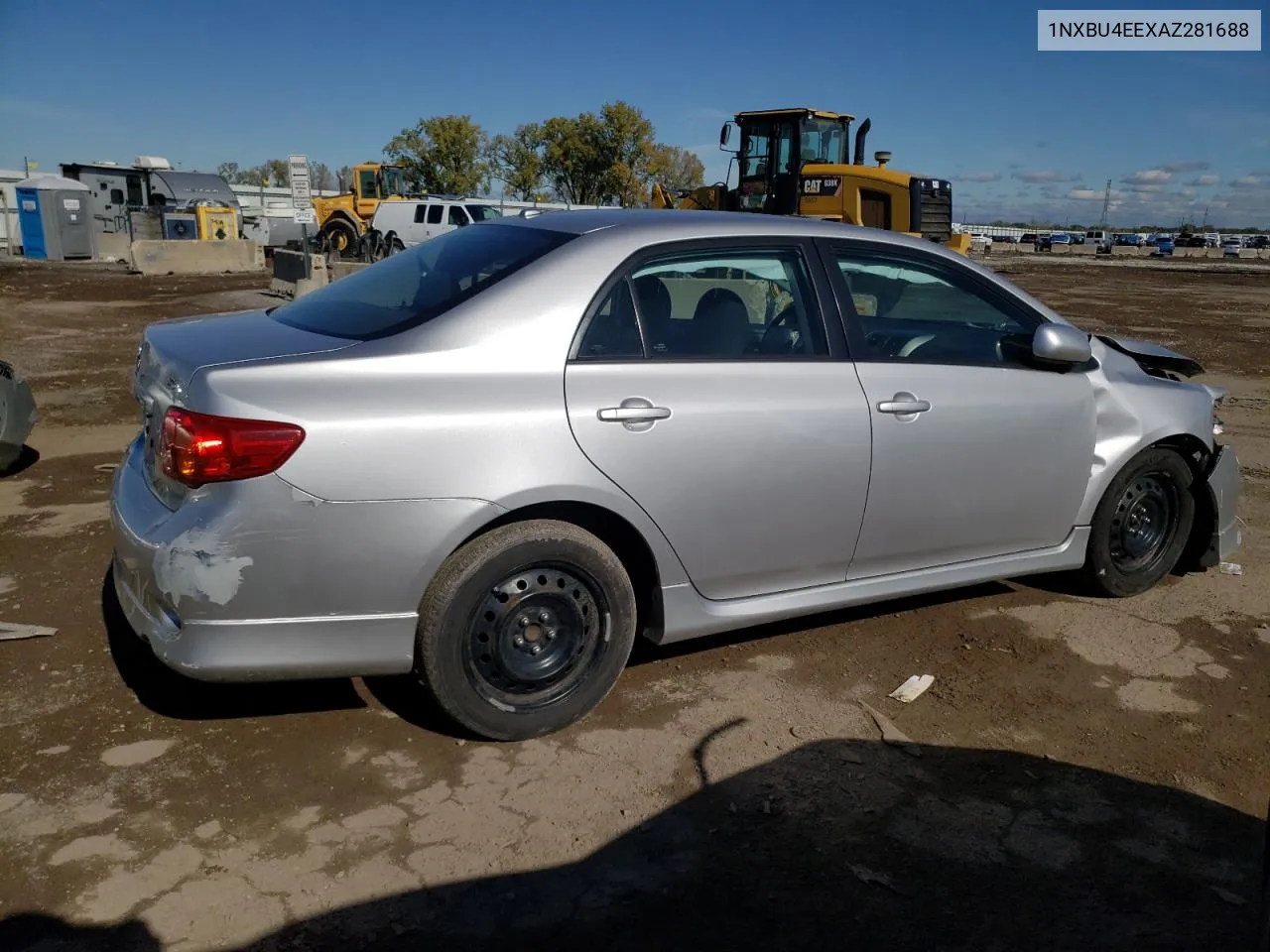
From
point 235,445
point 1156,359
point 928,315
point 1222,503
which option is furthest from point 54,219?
point 1222,503

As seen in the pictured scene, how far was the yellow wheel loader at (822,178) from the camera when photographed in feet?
57.3

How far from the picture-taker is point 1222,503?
4910mm

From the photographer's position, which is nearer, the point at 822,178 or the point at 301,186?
the point at 822,178

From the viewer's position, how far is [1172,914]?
8.55ft

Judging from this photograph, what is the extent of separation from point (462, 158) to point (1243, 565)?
1915 inches

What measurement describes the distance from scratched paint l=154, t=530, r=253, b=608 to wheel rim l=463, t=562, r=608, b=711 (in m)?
0.73

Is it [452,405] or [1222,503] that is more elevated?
[452,405]

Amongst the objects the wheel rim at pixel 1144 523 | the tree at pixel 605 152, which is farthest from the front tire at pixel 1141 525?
the tree at pixel 605 152

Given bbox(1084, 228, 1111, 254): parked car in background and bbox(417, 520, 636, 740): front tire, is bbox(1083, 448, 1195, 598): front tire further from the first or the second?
bbox(1084, 228, 1111, 254): parked car in background

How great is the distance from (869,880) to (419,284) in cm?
246

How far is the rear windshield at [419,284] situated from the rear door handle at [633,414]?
0.58 metres

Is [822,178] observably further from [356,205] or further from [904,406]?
[356,205]

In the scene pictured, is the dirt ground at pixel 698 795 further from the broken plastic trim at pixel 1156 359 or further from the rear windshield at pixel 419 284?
the rear windshield at pixel 419 284

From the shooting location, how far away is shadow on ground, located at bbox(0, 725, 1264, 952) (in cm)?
248
